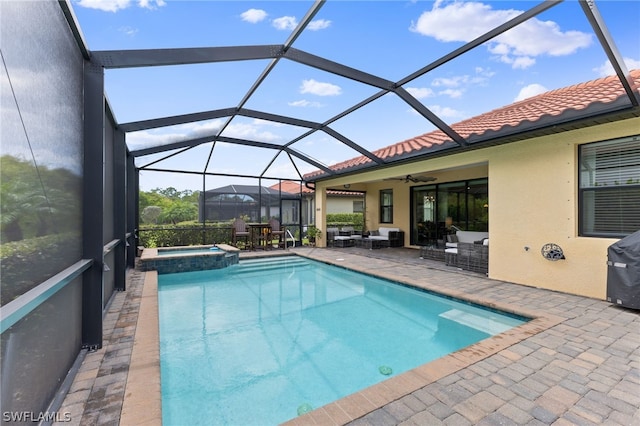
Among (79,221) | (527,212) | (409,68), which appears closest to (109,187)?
(79,221)

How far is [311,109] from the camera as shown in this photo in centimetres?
639

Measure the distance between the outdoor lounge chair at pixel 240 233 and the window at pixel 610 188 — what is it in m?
10.1

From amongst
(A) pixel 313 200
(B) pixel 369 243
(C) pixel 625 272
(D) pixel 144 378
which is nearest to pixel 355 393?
(D) pixel 144 378

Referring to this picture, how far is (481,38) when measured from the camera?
12.3 feet

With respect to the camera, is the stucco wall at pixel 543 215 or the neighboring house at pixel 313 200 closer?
the stucco wall at pixel 543 215

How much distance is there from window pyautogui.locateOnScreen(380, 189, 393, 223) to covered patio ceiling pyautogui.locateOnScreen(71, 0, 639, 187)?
13.0 feet

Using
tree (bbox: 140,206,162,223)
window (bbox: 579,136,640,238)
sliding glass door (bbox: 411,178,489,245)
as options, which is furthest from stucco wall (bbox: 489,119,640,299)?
tree (bbox: 140,206,162,223)

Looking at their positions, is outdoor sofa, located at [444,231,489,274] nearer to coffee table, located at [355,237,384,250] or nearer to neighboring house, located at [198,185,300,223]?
coffee table, located at [355,237,384,250]

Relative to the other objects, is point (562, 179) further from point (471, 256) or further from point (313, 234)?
point (313, 234)

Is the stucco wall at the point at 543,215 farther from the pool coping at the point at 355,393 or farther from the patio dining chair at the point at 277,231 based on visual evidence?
the patio dining chair at the point at 277,231

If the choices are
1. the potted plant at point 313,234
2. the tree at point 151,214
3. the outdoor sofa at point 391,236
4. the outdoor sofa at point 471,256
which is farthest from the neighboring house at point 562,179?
the tree at point 151,214

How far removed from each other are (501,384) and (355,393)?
1285 millimetres

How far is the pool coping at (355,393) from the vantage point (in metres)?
2.12

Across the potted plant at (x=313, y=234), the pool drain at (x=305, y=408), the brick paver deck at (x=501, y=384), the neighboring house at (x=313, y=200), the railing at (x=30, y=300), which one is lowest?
the pool drain at (x=305, y=408)
